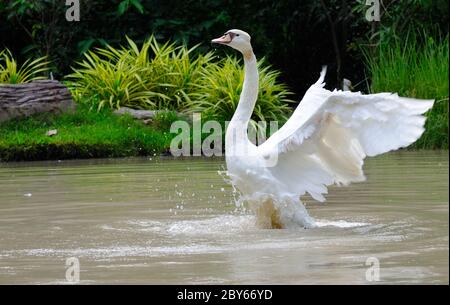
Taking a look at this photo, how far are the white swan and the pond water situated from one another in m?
0.29

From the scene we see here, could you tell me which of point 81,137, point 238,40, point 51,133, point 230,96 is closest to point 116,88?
point 230,96

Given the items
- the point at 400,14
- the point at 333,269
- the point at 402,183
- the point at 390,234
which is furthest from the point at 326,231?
the point at 400,14

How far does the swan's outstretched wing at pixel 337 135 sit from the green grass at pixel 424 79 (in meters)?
5.72

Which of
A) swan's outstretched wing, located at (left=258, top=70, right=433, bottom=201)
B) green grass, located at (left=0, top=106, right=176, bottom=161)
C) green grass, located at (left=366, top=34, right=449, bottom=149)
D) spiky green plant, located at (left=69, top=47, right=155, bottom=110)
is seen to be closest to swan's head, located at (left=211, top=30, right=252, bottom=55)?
swan's outstretched wing, located at (left=258, top=70, right=433, bottom=201)

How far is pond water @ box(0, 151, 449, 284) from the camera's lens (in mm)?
5844

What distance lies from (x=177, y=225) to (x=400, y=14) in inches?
408

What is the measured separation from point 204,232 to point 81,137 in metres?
7.58

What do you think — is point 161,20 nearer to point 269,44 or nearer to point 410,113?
point 269,44

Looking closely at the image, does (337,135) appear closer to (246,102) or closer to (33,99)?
(246,102)

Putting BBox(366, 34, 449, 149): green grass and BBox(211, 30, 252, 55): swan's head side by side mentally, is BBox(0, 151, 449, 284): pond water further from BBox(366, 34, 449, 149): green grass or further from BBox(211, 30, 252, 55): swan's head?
BBox(366, 34, 449, 149): green grass

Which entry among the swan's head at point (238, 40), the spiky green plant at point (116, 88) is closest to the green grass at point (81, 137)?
→ the spiky green plant at point (116, 88)

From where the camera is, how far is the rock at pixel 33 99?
15.8 meters

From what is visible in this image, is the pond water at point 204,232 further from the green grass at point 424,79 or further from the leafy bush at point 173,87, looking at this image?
the leafy bush at point 173,87

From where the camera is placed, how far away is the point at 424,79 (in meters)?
14.5
